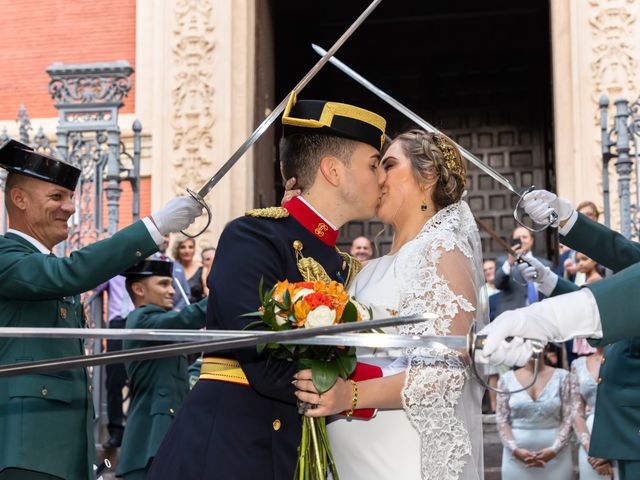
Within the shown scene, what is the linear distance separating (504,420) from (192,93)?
641 cm

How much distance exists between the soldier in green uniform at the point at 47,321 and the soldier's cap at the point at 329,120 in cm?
71

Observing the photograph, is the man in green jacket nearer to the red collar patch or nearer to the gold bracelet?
the red collar patch

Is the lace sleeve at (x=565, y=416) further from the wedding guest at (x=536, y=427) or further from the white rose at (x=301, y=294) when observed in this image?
the white rose at (x=301, y=294)

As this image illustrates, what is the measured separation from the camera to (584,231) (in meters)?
4.18

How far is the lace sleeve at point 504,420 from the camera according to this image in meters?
6.15

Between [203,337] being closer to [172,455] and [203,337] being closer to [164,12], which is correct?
[172,455]

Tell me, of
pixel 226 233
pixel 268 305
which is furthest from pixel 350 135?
pixel 268 305

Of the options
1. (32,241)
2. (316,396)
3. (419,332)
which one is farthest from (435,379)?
(32,241)

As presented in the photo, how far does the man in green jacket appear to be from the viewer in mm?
5102

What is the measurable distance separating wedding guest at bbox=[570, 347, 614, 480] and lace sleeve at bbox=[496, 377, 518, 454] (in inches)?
17.6

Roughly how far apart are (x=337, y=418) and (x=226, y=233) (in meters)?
0.78

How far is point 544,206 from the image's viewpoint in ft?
13.6

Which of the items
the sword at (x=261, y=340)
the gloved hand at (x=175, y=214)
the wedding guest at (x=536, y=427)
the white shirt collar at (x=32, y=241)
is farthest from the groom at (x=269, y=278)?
the wedding guest at (x=536, y=427)

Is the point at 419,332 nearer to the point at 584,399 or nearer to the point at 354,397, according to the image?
the point at 354,397
